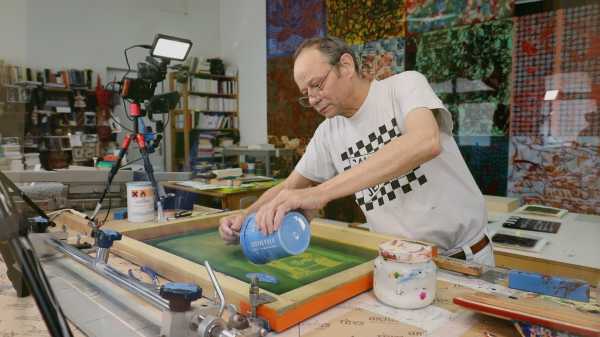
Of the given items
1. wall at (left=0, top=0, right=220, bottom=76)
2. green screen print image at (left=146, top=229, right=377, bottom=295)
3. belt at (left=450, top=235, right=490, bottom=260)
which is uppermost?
wall at (left=0, top=0, right=220, bottom=76)

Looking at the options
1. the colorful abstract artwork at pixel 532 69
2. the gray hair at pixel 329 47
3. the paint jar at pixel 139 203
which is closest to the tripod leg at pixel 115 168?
the paint jar at pixel 139 203

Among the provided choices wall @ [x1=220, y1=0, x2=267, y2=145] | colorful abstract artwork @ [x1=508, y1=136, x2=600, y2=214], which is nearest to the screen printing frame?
wall @ [x1=220, y1=0, x2=267, y2=145]

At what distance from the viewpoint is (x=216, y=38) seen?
155 centimetres

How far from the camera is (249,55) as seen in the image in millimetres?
2344

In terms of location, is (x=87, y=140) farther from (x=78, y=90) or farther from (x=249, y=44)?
(x=249, y=44)

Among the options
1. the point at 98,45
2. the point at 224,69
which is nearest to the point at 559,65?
the point at 224,69

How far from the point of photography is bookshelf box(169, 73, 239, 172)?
1514 millimetres

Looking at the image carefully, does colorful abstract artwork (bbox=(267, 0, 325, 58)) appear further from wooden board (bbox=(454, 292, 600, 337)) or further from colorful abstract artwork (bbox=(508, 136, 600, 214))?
wooden board (bbox=(454, 292, 600, 337))

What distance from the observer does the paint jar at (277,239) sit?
26.4 inches

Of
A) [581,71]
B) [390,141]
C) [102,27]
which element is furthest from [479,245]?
[581,71]

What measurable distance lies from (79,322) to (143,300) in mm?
93

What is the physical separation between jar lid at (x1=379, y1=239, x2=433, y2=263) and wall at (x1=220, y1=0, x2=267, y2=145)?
1214 mm

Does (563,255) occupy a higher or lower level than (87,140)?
lower

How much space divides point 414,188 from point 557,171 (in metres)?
2.29
